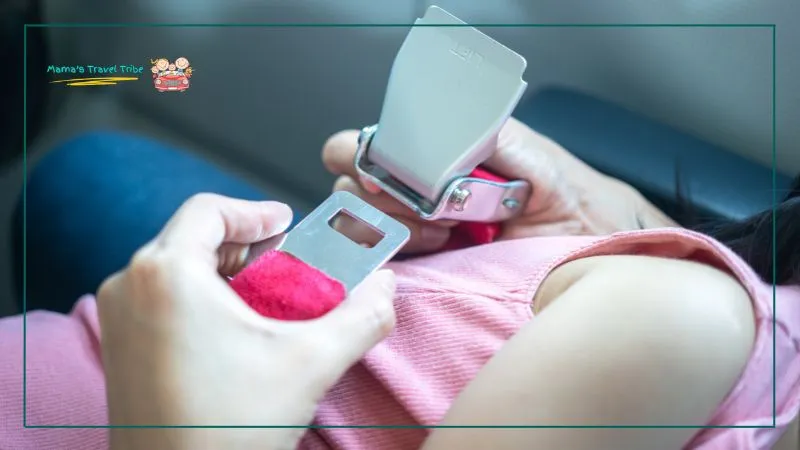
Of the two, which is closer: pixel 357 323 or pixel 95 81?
pixel 357 323

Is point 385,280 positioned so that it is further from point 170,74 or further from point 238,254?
point 170,74

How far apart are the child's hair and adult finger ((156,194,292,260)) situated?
25cm

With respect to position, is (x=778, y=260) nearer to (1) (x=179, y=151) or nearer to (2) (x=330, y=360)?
(2) (x=330, y=360)

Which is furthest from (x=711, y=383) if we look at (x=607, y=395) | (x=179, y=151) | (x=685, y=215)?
(x=179, y=151)

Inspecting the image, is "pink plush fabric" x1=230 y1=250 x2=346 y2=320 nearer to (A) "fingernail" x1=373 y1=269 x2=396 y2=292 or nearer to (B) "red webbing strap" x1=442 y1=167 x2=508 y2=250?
(A) "fingernail" x1=373 y1=269 x2=396 y2=292

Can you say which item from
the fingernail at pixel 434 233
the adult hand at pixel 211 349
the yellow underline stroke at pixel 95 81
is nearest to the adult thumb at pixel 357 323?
the adult hand at pixel 211 349

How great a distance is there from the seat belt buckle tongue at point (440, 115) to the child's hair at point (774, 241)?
149mm

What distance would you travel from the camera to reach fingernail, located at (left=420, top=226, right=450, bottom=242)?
0.48 meters

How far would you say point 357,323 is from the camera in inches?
13.7

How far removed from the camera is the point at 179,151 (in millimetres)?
534

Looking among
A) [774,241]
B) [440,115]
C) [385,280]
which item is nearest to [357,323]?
[385,280]

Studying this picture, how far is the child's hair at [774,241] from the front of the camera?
40cm

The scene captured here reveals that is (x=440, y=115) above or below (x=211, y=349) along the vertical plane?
above

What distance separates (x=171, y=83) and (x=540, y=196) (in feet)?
0.85
